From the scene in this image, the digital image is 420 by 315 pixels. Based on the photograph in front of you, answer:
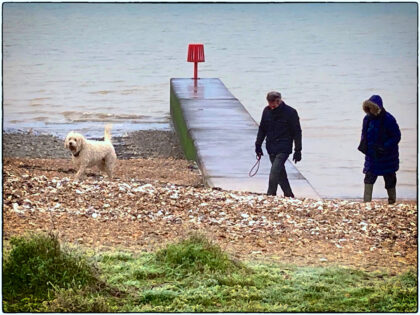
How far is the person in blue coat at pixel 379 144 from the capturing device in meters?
9.84

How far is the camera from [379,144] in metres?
10.0

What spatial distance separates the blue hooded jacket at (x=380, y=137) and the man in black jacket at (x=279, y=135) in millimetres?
791

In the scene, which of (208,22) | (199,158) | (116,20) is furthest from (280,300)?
(208,22)

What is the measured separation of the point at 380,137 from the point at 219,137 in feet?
12.4

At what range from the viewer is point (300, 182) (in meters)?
11.1

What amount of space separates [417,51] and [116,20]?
20762mm

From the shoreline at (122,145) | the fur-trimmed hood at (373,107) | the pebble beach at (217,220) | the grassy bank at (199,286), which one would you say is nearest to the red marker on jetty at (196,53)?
the shoreline at (122,145)

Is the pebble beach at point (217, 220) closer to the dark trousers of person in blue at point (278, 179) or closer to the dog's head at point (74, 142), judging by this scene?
the dark trousers of person in blue at point (278, 179)

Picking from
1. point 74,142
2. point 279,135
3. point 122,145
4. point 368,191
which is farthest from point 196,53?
point 368,191

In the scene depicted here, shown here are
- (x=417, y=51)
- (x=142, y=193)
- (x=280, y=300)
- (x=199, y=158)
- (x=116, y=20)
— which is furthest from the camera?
(x=116, y=20)

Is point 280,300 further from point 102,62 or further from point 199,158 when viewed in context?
point 102,62

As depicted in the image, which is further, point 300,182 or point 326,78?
point 326,78

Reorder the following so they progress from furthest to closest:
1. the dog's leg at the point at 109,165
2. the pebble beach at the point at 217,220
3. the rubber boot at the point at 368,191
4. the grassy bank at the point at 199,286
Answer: the dog's leg at the point at 109,165
the rubber boot at the point at 368,191
the pebble beach at the point at 217,220
the grassy bank at the point at 199,286

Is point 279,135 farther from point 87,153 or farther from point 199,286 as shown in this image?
point 199,286
